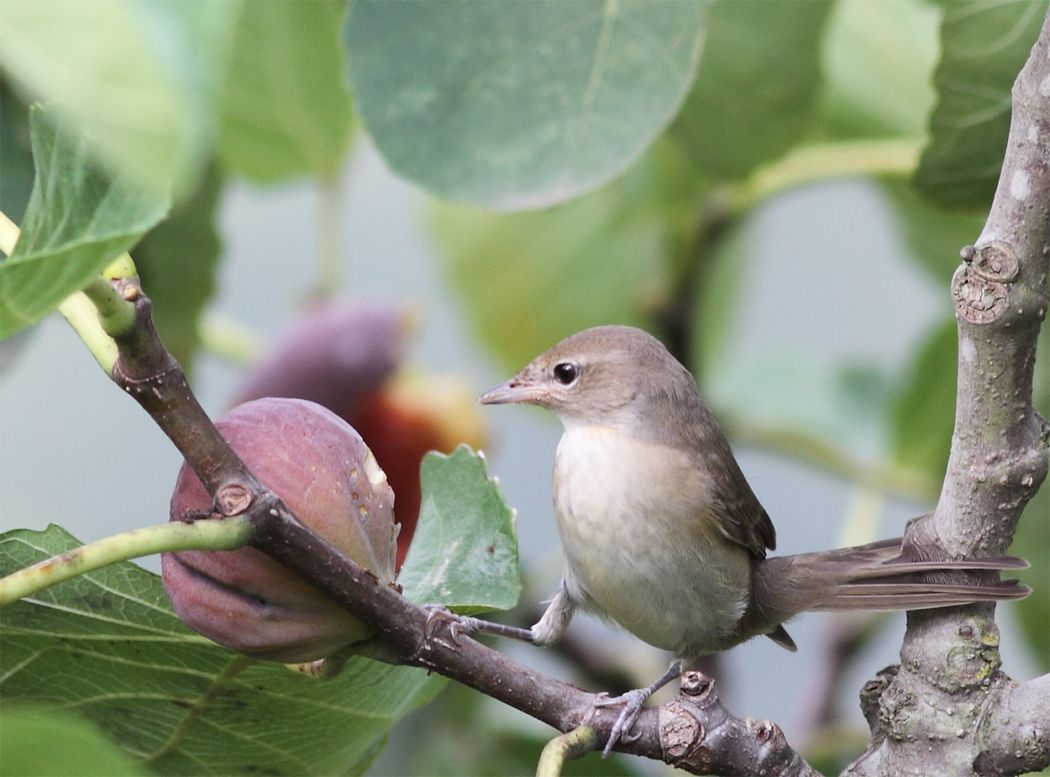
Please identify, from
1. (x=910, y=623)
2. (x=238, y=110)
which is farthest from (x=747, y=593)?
(x=238, y=110)

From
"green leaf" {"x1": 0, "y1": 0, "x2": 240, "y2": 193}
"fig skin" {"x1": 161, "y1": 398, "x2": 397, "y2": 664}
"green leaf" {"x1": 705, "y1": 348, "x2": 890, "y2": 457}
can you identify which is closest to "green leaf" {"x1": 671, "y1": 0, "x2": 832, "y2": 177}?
"green leaf" {"x1": 705, "y1": 348, "x2": 890, "y2": 457}

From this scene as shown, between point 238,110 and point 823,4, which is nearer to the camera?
point 823,4

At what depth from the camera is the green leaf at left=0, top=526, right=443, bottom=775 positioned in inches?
49.3

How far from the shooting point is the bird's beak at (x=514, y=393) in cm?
229

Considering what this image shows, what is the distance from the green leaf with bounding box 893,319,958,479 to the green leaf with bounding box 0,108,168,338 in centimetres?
199

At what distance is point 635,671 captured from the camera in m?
2.56

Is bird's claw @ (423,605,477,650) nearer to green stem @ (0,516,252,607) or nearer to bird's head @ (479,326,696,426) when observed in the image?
green stem @ (0,516,252,607)

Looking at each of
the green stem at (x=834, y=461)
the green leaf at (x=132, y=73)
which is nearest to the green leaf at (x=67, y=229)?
the green leaf at (x=132, y=73)

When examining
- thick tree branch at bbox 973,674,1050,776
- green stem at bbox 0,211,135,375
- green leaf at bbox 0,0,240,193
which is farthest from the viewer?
thick tree branch at bbox 973,674,1050,776

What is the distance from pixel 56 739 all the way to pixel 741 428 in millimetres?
2220

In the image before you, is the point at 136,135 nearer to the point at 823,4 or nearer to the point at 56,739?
the point at 56,739

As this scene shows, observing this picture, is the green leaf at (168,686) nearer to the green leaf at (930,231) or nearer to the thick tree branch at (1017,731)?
the thick tree branch at (1017,731)

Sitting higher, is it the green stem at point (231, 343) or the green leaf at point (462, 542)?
the green stem at point (231, 343)

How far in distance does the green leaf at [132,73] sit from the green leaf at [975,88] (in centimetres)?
121
